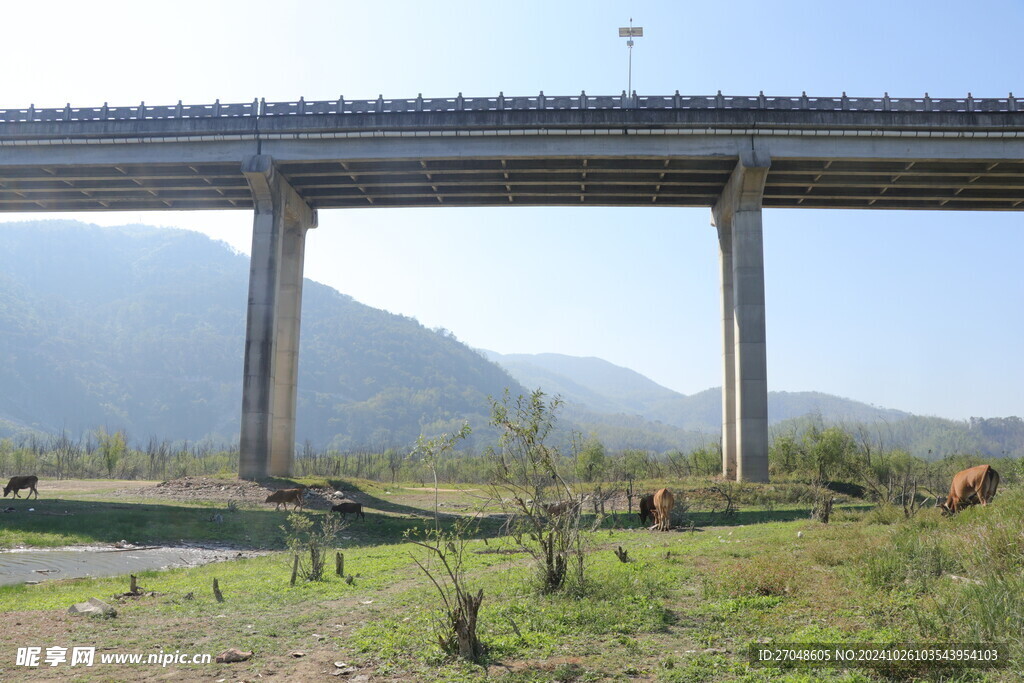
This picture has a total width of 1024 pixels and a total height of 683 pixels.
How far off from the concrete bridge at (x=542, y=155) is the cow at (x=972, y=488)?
70.8 feet

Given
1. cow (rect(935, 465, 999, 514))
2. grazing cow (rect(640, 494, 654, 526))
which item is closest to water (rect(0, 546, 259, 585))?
grazing cow (rect(640, 494, 654, 526))

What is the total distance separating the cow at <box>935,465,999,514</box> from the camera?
48.0 feet

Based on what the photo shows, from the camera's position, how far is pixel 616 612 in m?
9.73

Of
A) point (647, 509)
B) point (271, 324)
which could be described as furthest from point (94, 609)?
point (271, 324)

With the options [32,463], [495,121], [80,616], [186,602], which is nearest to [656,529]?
[186,602]

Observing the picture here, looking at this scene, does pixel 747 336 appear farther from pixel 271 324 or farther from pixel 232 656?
pixel 232 656

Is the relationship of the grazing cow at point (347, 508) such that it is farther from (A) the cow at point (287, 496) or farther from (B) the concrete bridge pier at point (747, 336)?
(B) the concrete bridge pier at point (747, 336)

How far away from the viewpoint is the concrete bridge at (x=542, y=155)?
36.8 metres

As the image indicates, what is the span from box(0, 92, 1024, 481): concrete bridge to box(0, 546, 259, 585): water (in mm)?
16225

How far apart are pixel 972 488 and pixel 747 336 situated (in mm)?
23414

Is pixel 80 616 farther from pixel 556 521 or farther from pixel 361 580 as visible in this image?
pixel 556 521

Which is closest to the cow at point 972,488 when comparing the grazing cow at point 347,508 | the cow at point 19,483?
the grazing cow at point 347,508

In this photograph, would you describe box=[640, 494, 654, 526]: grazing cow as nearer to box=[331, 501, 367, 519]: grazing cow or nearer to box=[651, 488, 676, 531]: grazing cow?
box=[651, 488, 676, 531]: grazing cow

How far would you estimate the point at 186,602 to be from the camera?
12.4 meters
